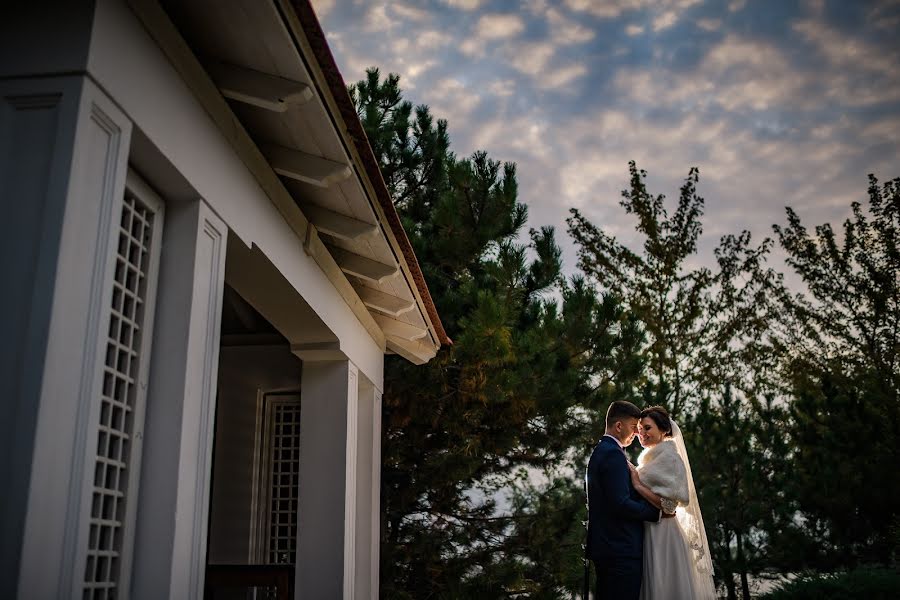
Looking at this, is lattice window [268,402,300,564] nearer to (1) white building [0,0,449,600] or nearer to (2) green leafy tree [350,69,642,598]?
(1) white building [0,0,449,600]

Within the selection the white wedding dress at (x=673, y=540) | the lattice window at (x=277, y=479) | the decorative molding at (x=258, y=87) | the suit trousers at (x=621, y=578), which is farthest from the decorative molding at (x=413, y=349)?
the decorative molding at (x=258, y=87)

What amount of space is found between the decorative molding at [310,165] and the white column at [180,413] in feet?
2.73

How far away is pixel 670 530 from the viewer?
4.93m

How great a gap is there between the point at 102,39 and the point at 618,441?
3.98 m

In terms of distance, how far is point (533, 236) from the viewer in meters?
9.89

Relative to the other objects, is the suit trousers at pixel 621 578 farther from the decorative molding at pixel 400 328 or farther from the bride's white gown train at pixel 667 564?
the decorative molding at pixel 400 328

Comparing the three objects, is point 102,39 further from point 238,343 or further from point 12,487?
point 238,343

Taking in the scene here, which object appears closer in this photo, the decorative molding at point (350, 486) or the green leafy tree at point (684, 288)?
the decorative molding at point (350, 486)

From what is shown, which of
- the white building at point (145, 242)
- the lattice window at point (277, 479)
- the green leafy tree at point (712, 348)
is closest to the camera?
the white building at point (145, 242)

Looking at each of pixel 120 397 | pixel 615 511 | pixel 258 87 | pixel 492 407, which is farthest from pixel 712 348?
pixel 120 397

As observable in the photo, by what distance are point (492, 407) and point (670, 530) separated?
14.2 feet

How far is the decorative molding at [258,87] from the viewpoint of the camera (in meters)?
3.51

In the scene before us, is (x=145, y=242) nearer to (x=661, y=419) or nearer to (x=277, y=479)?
(x=661, y=419)

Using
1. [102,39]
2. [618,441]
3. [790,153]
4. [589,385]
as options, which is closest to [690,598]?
[618,441]
